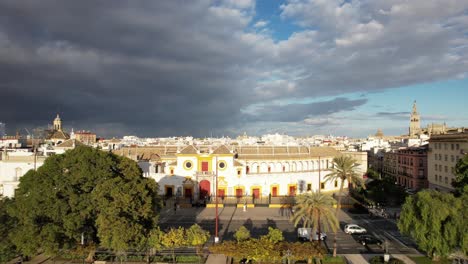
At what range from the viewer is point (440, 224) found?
1143 inches

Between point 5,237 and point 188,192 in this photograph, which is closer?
point 5,237

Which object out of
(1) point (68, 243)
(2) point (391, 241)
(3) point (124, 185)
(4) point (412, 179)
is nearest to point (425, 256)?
(2) point (391, 241)

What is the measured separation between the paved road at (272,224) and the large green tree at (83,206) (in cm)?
→ 1307

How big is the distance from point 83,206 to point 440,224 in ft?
98.2

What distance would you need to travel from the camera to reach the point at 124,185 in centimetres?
3083

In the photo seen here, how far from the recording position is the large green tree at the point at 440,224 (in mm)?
28359

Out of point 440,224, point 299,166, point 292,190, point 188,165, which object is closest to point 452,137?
point 299,166

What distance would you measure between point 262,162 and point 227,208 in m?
14.6

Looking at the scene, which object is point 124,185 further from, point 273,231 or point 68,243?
point 273,231

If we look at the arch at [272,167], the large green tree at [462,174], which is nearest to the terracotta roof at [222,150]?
Result: the arch at [272,167]

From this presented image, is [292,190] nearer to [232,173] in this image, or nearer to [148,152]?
[232,173]

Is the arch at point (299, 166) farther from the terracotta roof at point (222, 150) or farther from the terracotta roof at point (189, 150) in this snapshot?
the terracotta roof at point (189, 150)

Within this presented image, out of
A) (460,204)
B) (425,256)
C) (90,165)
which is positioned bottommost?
(425,256)

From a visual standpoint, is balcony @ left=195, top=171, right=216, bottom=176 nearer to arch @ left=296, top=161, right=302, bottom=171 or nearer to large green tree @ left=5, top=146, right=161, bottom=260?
arch @ left=296, top=161, right=302, bottom=171
